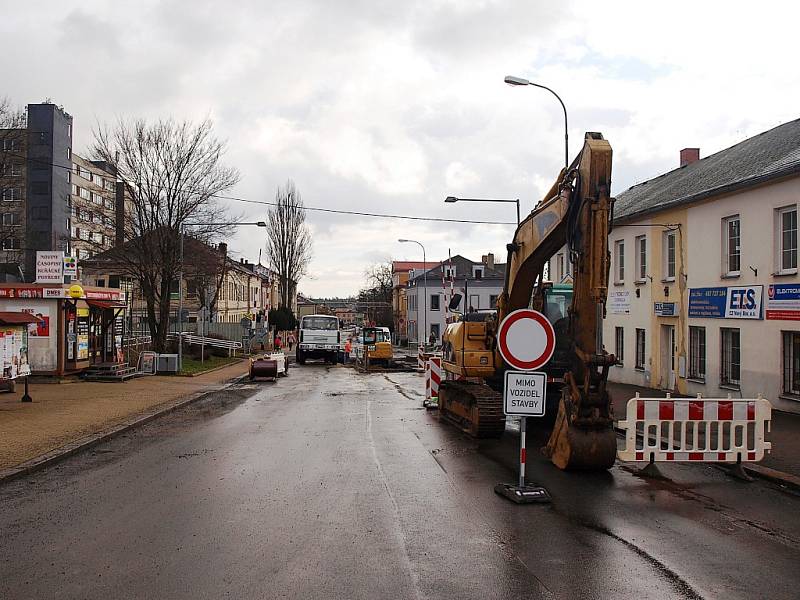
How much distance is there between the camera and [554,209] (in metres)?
11.3

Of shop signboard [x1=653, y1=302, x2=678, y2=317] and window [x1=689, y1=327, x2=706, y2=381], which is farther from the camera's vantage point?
shop signboard [x1=653, y1=302, x2=678, y2=317]

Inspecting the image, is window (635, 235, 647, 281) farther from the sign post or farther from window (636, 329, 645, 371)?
the sign post

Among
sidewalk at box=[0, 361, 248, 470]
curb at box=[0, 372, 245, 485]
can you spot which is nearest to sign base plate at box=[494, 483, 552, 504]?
curb at box=[0, 372, 245, 485]

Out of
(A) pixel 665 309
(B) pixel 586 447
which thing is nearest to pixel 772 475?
(B) pixel 586 447

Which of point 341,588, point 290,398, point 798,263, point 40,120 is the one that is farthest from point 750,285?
point 40,120

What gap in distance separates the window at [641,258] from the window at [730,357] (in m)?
5.68

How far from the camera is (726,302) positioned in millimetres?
19500

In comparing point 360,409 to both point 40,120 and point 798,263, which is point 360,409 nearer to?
point 798,263

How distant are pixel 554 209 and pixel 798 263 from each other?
27.6 ft

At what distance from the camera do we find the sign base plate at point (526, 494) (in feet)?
27.8

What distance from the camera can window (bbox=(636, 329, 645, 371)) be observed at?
25.7 metres

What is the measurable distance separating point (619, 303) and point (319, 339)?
23.7 meters

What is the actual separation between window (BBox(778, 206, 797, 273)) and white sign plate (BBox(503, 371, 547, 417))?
1083 centimetres

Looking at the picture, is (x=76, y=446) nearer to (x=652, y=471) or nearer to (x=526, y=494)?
(x=526, y=494)
